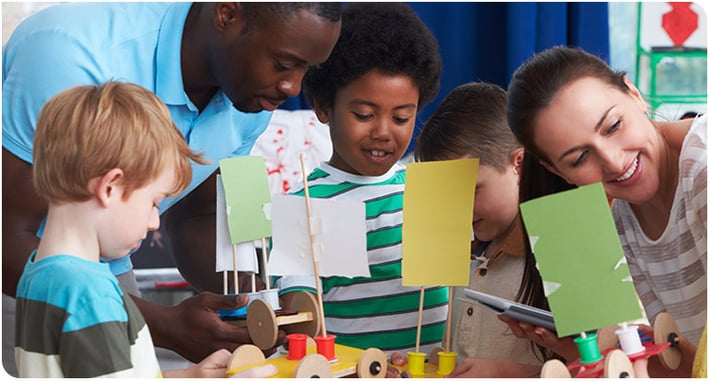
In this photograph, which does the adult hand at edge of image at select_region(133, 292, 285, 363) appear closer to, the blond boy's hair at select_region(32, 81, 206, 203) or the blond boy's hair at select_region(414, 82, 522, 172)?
the blond boy's hair at select_region(32, 81, 206, 203)

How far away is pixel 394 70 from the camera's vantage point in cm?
Result: 119

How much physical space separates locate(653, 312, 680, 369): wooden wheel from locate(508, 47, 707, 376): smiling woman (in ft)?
0.53

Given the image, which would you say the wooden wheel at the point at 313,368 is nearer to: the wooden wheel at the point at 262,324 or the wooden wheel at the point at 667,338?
the wooden wheel at the point at 262,324

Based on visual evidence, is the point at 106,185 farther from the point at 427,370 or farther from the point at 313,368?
the point at 427,370

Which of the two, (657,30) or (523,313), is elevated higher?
(657,30)

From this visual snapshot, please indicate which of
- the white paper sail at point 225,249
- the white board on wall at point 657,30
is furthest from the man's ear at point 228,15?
the white board on wall at point 657,30

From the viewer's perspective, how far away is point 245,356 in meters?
0.89

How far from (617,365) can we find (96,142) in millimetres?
505

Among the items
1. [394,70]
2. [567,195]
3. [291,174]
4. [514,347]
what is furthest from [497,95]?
[291,174]

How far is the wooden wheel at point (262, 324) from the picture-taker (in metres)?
0.92

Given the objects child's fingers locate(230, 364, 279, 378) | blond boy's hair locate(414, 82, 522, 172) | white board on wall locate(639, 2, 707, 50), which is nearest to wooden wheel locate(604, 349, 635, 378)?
child's fingers locate(230, 364, 279, 378)

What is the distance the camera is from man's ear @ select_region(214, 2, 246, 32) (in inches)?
37.5

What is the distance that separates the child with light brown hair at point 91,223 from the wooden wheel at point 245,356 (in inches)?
4.9

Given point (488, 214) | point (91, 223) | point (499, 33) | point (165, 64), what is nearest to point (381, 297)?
point (488, 214)
